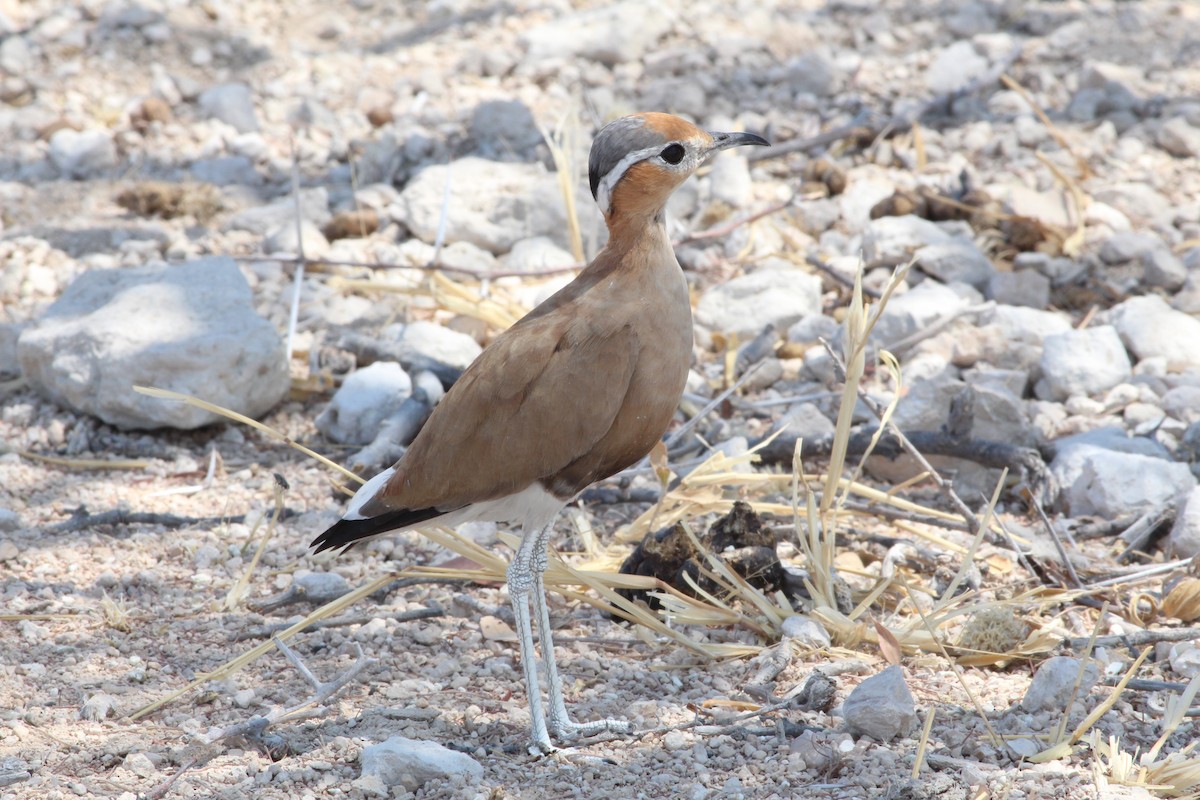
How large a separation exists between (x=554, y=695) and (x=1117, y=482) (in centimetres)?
239

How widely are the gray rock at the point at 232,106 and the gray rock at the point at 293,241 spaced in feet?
5.37

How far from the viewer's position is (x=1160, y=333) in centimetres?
583

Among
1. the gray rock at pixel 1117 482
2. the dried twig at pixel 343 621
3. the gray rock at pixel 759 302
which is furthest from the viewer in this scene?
the gray rock at pixel 759 302

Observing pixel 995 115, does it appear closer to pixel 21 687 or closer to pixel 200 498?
pixel 200 498

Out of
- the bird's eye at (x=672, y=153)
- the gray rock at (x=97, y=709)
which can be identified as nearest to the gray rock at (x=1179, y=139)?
the bird's eye at (x=672, y=153)

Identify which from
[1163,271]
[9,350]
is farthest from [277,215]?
[1163,271]

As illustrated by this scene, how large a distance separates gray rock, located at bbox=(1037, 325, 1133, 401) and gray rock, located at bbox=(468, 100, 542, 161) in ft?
11.3

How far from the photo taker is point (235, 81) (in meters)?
8.78

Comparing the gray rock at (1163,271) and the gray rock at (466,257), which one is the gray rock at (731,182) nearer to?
the gray rock at (466,257)

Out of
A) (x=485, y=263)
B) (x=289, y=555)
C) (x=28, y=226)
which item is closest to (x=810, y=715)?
(x=289, y=555)

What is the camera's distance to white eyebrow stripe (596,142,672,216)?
3.49m

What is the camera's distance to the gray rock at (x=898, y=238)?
657 cm

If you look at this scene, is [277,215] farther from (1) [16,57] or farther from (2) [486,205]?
(1) [16,57]

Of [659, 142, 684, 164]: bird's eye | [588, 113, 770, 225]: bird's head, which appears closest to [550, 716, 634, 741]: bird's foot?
[588, 113, 770, 225]: bird's head
